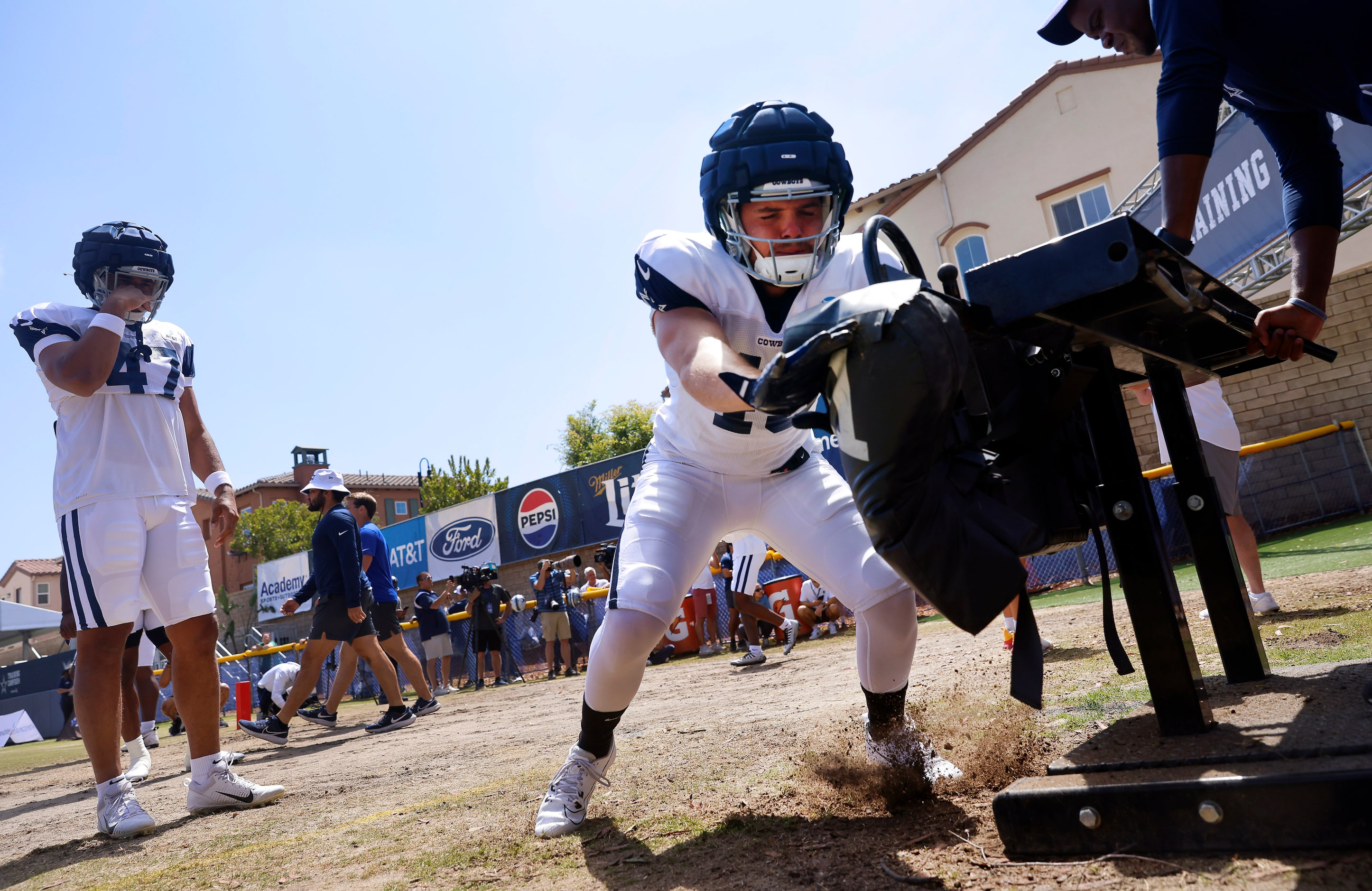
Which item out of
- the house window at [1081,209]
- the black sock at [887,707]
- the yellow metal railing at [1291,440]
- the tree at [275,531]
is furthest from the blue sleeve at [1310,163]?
the tree at [275,531]

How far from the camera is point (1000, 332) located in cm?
155

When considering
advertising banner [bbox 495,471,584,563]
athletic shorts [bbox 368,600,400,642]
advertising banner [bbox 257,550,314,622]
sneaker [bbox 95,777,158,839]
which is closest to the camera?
sneaker [bbox 95,777,158,839]

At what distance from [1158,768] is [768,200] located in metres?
1.71

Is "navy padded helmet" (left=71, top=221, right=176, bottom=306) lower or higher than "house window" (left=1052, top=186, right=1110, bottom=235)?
lower

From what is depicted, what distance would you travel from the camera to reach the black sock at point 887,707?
2.47 m

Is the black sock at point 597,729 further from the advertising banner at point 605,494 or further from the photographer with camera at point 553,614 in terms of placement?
the advertising banner at point 605,494

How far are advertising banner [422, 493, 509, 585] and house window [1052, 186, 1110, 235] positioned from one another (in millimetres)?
16189

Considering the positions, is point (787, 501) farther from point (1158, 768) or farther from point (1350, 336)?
point (1350, 336)

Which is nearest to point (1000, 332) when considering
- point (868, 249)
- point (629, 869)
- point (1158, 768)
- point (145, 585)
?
point (868, 249)

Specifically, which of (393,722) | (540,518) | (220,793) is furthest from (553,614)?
(220,793)

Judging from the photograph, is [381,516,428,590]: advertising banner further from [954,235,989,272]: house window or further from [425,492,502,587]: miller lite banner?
[954,235,989,272]: house window

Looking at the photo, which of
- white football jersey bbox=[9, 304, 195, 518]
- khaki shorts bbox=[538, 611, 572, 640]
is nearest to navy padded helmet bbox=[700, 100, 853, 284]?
white football jersey bbox=[9, 304, 195, 518]

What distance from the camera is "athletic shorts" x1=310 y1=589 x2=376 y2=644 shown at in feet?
22.8

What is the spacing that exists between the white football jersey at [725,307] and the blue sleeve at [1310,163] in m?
1.24
